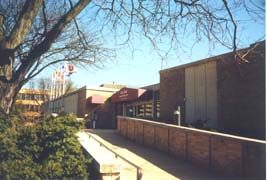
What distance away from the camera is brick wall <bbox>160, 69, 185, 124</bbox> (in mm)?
20742

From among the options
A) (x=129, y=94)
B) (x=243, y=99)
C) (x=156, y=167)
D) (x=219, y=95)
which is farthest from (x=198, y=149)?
(x=129, y=94)

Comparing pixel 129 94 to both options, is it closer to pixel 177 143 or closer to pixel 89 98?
pixel 89 98

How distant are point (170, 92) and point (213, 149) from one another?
1107cm

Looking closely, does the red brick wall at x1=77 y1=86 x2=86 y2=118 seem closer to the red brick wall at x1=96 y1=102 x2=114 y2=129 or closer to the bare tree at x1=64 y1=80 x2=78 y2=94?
the red brick wall at x1=96 y1=102 x2=114 y2=129

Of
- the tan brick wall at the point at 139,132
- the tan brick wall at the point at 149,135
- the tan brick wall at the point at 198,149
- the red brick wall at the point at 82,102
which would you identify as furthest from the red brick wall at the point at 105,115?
the tan brick wall at the point at 198,149

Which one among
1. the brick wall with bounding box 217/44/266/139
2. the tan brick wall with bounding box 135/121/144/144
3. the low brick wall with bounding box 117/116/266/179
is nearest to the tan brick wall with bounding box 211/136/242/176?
the low brick wall with bounding box 117/116/266/179

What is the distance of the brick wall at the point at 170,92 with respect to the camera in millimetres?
20742

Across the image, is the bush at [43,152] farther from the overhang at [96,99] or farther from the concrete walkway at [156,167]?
the overhang at [96,99]

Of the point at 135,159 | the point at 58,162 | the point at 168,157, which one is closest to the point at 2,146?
the point at 58,162

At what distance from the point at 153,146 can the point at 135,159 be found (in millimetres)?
2776

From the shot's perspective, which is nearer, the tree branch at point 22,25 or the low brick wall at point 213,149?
the tree branch at point 22,25

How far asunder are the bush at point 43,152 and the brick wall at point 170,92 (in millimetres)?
14183

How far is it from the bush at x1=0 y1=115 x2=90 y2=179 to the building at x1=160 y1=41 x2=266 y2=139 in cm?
766

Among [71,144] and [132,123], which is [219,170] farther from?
[132,123]
